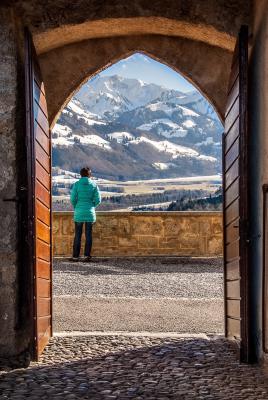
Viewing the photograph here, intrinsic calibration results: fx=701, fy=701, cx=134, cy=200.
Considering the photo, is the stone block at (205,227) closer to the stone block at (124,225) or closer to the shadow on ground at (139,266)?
the shadow on ground at (139,266)

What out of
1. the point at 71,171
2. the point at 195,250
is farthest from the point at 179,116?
the point at 195,250

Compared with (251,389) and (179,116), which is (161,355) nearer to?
(251,389)

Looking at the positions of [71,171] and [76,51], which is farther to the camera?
[71,171]

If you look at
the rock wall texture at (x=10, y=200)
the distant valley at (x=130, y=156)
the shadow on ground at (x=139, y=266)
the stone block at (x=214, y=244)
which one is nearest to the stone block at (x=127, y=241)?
the shadow on ground at (x=139, y=266)

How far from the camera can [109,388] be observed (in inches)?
177

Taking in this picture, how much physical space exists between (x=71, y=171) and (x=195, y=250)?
3045 inches

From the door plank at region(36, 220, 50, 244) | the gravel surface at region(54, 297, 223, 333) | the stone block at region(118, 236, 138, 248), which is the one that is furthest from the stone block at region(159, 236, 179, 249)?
the door plank at region(36, 220, 50, 244)

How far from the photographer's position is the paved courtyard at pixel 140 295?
6.95 m

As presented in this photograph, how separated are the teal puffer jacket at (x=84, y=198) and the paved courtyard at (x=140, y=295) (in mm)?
858

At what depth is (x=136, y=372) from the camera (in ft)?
16.2

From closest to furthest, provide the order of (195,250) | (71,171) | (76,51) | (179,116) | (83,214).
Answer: (76,51) → (83,214) → (195,250) → (71,171) → (179,116)

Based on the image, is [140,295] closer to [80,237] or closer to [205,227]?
[80,237]

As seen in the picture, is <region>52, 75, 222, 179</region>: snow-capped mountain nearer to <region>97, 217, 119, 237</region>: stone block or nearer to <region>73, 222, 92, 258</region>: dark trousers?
<region>97, 217, 119, 237</region>: stone block

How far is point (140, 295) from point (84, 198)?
11.3 feet
